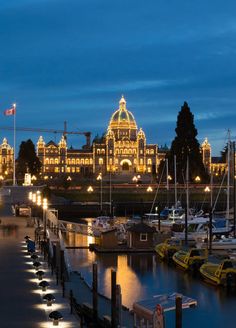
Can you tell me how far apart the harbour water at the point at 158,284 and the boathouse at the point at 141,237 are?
5.82 ft

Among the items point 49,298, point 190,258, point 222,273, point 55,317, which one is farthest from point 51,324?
point 190,258

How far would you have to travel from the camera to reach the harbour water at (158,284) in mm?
32656

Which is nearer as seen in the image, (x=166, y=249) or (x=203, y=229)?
(x=166, y=249)

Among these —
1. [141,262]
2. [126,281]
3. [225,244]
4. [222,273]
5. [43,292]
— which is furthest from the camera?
[225,244]

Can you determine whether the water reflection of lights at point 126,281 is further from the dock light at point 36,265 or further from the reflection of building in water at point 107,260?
the dock light at point 36,265

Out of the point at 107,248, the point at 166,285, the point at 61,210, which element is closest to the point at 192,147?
the point at 61,210

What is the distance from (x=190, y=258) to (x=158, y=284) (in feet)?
14.8

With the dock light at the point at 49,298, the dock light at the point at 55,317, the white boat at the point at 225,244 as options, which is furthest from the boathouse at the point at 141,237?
the dock light at the point at 55,317

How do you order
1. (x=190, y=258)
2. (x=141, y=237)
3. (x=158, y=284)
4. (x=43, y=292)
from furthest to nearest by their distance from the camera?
(x=141, y=237) → (x=190, y=258) → (x=158, y=284) → (x=43, y=292)

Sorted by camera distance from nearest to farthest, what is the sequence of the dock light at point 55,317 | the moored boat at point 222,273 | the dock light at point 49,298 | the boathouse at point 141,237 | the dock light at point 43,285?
the dock light at point 55,317 < the dock light at point 49,298 < the dock light at point 43,285 < the moored boat at point 222,273 < the boathouse at point 141,237

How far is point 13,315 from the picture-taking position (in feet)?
82.4

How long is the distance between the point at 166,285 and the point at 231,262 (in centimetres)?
426

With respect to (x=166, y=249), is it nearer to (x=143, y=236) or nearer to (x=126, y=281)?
(x=143, y=236)

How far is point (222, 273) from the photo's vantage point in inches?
1564
